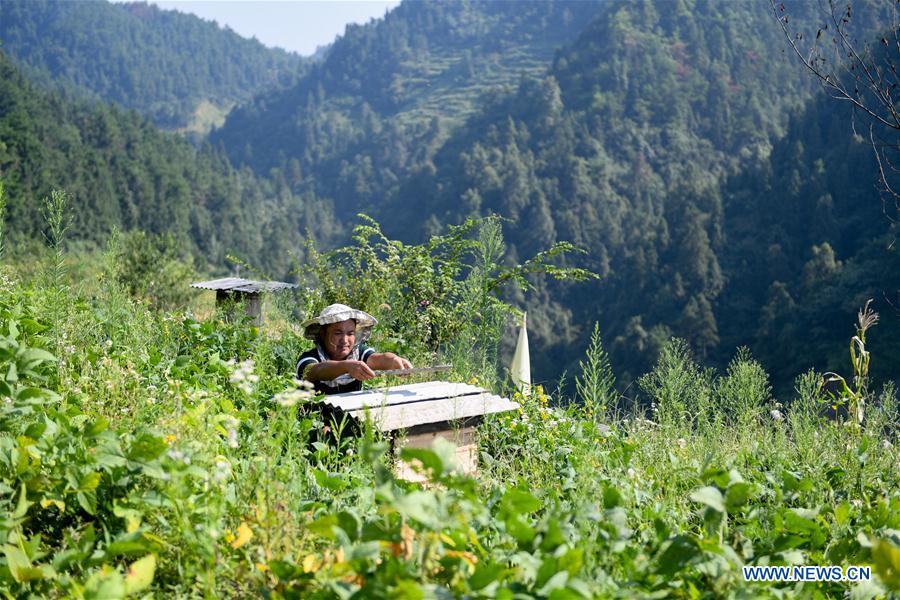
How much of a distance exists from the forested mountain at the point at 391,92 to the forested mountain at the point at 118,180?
38.9 metres

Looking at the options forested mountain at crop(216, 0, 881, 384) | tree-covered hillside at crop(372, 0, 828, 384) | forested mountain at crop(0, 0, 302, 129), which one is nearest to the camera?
forested mountain at crop(216, 0, 881, 384)

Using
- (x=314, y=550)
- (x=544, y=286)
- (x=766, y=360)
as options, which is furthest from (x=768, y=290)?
(x=314, y=550)

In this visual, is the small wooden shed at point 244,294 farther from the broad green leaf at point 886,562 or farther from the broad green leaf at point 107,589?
the broad green leaf at point 886,562

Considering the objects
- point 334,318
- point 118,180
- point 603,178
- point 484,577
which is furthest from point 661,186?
point 484,577

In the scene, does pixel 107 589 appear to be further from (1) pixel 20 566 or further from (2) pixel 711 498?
(2) pixel 711 498

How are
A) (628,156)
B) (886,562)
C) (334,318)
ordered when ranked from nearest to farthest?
1. (886,562)
2. (334,318)
3. (628,156)

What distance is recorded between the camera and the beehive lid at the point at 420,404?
324 centimetres

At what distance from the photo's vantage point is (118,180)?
2295 inches

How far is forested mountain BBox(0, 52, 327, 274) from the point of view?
42500mm

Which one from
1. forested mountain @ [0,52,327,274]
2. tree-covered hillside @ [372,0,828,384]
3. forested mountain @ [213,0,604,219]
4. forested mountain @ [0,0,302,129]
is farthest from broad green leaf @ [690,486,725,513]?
forested mountain @ [0,0,302,129]

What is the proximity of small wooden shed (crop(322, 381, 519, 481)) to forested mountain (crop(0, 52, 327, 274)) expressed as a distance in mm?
32595

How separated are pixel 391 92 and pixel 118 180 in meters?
106

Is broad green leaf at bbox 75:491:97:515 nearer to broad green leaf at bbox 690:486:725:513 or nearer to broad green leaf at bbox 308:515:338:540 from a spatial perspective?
broad green leaf at bbox 308:515:338:540

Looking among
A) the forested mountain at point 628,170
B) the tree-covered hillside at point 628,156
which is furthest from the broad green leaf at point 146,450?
the tree-covered hillside at point 628,156
